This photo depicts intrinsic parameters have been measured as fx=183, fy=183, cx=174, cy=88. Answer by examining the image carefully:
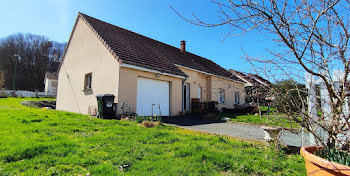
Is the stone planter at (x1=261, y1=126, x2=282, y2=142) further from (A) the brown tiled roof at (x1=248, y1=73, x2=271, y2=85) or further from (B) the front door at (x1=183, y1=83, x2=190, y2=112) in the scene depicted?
(B) the front door at (x1=183, y1=83, x2=190, y2=112)

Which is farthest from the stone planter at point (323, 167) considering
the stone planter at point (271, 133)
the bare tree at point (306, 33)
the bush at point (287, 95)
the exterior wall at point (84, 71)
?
the exterior wall at point (84, 71)

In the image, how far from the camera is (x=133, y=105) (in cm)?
888

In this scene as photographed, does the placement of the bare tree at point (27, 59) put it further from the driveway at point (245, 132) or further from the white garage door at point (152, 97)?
the driveway at point (245, 132)

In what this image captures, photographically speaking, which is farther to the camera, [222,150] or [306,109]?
[222,150]

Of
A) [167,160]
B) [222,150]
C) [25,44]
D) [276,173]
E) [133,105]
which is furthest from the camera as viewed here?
[25,44]

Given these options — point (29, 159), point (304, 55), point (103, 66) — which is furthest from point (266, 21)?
point (103, 66)

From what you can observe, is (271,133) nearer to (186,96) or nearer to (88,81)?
(186,96)

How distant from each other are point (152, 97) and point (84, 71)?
489cm

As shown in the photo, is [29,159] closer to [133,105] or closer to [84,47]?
[133,105]

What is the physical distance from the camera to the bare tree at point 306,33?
200 cm

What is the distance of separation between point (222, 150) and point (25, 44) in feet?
183

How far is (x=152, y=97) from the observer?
32.8 feet

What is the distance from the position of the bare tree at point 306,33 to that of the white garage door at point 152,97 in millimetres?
7252

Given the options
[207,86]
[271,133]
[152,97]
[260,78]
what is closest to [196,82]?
[207,86]
